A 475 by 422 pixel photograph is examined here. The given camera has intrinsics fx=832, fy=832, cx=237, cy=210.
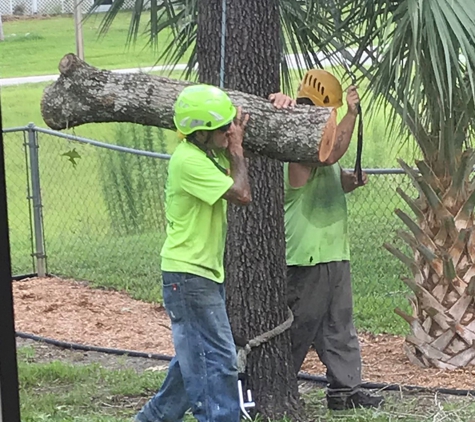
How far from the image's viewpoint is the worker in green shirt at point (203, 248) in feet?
9.56

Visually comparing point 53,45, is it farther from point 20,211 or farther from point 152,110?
point 152,110

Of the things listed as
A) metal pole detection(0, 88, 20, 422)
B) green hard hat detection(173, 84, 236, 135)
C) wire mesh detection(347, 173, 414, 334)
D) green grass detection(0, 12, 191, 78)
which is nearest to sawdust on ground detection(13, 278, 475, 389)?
wire mesh detection(347, 173, 414, 334)

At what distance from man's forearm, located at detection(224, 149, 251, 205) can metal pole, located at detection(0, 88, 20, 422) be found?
4.61 feet

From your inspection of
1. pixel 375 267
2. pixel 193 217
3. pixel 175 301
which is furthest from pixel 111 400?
pixel 375 267

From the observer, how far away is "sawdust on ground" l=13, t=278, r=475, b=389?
454cm

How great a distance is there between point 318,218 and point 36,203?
141 inches

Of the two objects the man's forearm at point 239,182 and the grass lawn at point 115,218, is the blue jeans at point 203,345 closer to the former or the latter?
the man's forearm at point 239,182

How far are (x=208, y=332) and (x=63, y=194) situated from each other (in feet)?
17.5

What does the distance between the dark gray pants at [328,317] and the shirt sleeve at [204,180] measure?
3.30 feet

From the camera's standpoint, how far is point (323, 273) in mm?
3766

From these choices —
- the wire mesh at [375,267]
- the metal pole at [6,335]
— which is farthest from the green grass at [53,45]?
the metal pole at [6,335]

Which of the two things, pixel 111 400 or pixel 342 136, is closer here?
pixel 342 136

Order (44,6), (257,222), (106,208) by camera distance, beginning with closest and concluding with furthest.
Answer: (257,222) → (44,6) → (106,208)

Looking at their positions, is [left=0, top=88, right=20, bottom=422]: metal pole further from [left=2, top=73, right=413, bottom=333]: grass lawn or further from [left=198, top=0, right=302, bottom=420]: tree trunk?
[left=2, top=73, right=413, bottom=333]: grass lawn
